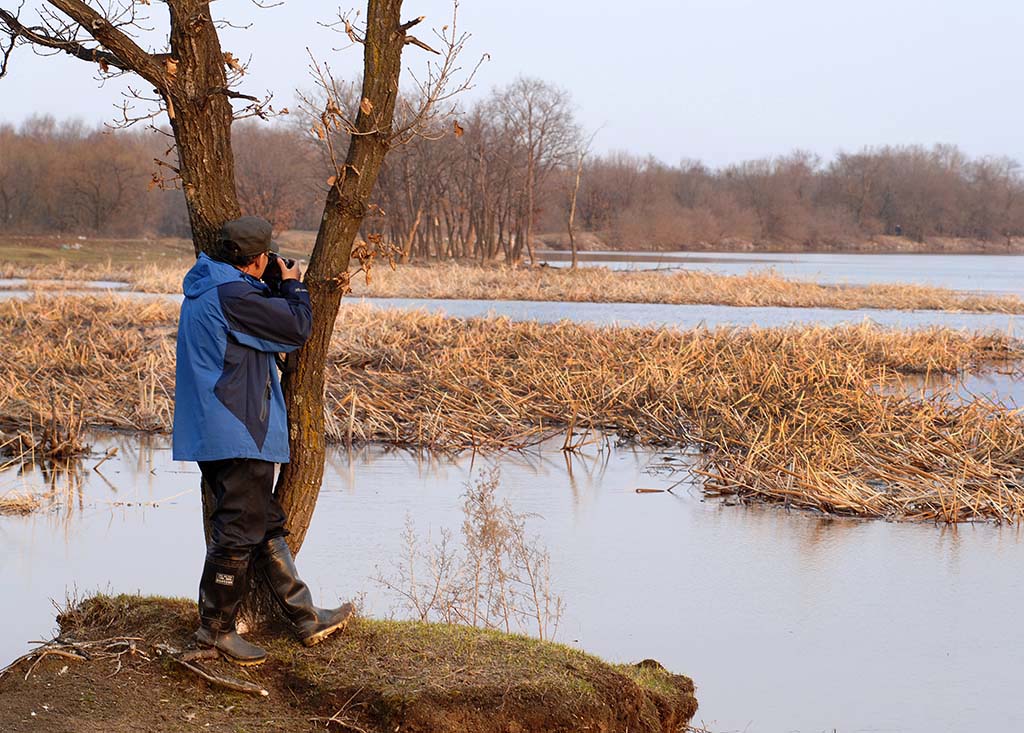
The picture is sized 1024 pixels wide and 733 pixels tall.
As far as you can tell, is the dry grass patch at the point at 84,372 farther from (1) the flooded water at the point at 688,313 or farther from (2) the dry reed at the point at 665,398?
(1) the flooded water at the point at 688,313

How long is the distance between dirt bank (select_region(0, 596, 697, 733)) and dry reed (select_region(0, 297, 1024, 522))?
4.51 m

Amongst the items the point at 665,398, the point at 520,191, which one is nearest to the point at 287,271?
the point at 665,398

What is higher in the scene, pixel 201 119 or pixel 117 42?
pixel 117 42

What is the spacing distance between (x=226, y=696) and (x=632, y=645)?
2.66m

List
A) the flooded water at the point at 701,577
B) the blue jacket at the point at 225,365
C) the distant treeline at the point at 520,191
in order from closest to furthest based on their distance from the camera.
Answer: the blue jacket at the point at 225,365 < the flooded water at the point at 701,577 < the distant treeline at the point at 520,191

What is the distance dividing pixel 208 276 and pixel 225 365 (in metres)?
0.35

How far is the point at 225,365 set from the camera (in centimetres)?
455

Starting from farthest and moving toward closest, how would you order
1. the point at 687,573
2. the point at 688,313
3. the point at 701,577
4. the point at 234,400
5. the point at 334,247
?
the point at 688,313, the point at 687,573, the point at 701,577, the point at 334,247, the point at 234,400

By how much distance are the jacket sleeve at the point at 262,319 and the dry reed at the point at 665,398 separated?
15.2ft

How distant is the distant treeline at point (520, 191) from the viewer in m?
49.6

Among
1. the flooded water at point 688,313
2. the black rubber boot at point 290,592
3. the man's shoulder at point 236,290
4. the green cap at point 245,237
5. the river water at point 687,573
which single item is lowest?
the river water at point 687,573

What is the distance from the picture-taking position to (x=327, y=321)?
5.19 meters

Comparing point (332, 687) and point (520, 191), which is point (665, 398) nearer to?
point (332, 687)

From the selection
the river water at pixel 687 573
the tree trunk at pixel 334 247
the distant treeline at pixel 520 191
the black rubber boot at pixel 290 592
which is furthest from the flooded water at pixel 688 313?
the black rubber boot at pixel 290 592
